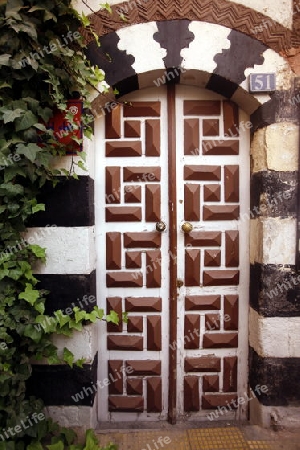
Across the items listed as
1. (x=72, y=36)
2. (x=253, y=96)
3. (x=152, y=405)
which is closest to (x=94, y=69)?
(x=72, y=36)

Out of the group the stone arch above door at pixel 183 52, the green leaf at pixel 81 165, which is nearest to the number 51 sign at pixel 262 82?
the stone arch above door at pixel 183 52

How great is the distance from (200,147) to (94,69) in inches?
36.2

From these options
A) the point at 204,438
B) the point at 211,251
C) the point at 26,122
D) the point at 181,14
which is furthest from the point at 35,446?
the point at 181,14

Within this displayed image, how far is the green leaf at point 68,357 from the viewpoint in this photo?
2.05 m

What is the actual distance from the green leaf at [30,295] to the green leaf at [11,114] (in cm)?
102

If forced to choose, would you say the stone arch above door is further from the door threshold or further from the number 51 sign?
the door threshold

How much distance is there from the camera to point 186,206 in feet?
7.56

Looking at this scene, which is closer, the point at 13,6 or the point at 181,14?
the point at 13,6

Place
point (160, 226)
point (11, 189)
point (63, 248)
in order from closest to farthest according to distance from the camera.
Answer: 1. point (11, 189)
2. point (63, 248)
3. point (160, 226)

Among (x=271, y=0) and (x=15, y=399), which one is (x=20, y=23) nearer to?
(x=271, y=0)

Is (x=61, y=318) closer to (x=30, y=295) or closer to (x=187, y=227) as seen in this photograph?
(x=30, y=295)

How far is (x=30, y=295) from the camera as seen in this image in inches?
75.8

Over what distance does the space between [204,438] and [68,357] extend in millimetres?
1137

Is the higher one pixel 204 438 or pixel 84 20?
pixel 84 20
